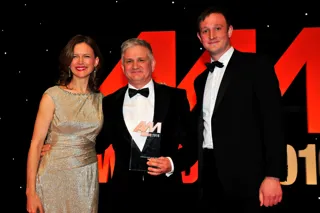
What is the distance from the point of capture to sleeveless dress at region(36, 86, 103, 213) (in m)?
2.44

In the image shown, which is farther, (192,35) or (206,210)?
(192,35)

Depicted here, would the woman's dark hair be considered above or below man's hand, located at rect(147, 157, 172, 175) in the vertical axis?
above

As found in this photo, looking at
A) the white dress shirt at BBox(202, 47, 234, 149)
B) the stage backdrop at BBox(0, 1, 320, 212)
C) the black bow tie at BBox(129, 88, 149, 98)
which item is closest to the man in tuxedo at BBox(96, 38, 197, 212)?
the black bow tie at BBox(129, 88, 149, 98)

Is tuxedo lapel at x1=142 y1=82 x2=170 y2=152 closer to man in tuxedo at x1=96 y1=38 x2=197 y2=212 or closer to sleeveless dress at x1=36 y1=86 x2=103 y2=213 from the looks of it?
man in tuxedo at x1=96 y1=38 x2=197 y2=212

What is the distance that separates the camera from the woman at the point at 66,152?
7.94ft

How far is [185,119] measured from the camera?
236 centimetres

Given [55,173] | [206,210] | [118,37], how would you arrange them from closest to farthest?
[206,210] → [55,173] → [118,37]

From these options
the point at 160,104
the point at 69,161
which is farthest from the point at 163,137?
the point at 69,161

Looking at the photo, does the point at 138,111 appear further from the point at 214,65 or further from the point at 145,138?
the point at 214,65

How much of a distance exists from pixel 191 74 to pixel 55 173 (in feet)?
6.24

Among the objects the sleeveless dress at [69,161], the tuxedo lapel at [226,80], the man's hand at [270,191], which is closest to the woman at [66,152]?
the sleeveless dress at [69,161]

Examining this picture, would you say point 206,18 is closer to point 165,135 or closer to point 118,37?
point 165,135

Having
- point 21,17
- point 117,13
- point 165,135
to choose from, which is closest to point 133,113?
point 165,135

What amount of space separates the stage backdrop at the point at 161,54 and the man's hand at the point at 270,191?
66.3 inches
